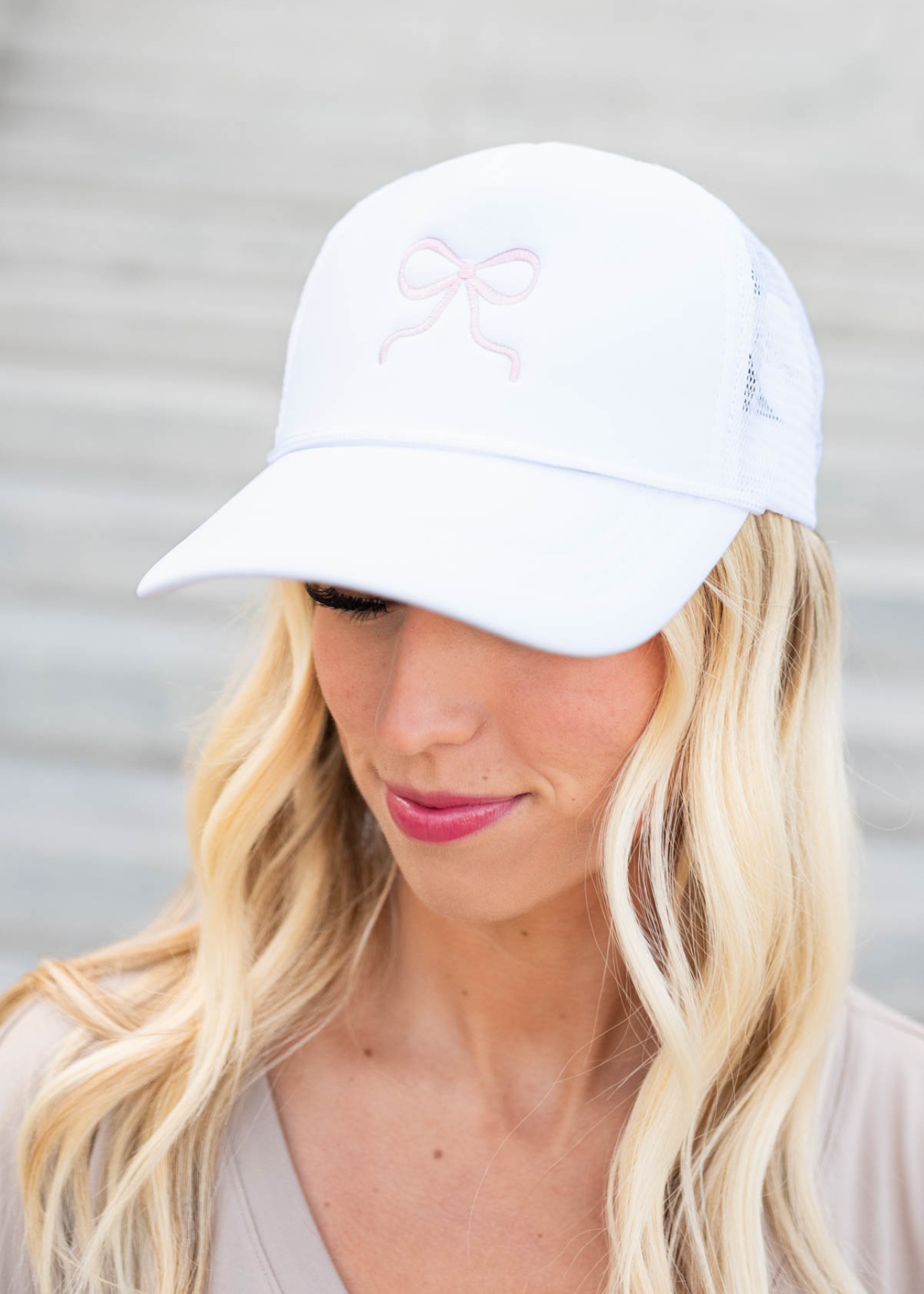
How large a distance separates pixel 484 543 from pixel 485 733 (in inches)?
8.1

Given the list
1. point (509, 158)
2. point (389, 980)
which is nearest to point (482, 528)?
point (509, 158)

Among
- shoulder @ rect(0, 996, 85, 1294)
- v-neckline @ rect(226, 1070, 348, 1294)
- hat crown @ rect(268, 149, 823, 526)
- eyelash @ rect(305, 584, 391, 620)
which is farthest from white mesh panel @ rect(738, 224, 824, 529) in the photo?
shoulder @ rect(0, 996, 85, 1294)

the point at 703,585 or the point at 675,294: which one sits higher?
the point at 675,294

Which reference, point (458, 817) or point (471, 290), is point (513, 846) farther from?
point (471, 290)

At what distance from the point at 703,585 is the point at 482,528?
0.28 meters

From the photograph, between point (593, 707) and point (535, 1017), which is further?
point (535, 1017)

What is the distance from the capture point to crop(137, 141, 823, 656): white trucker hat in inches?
38.5

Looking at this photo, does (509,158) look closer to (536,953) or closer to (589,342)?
(589,342)

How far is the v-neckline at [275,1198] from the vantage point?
3.92 feet

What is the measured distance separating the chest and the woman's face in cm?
30

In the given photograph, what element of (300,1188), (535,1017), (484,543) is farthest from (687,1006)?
(484,543)

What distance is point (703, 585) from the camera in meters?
1.16

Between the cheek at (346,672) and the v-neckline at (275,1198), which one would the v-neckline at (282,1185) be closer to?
the v-neckline at (275,1198)

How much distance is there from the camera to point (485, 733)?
3.63 ft
